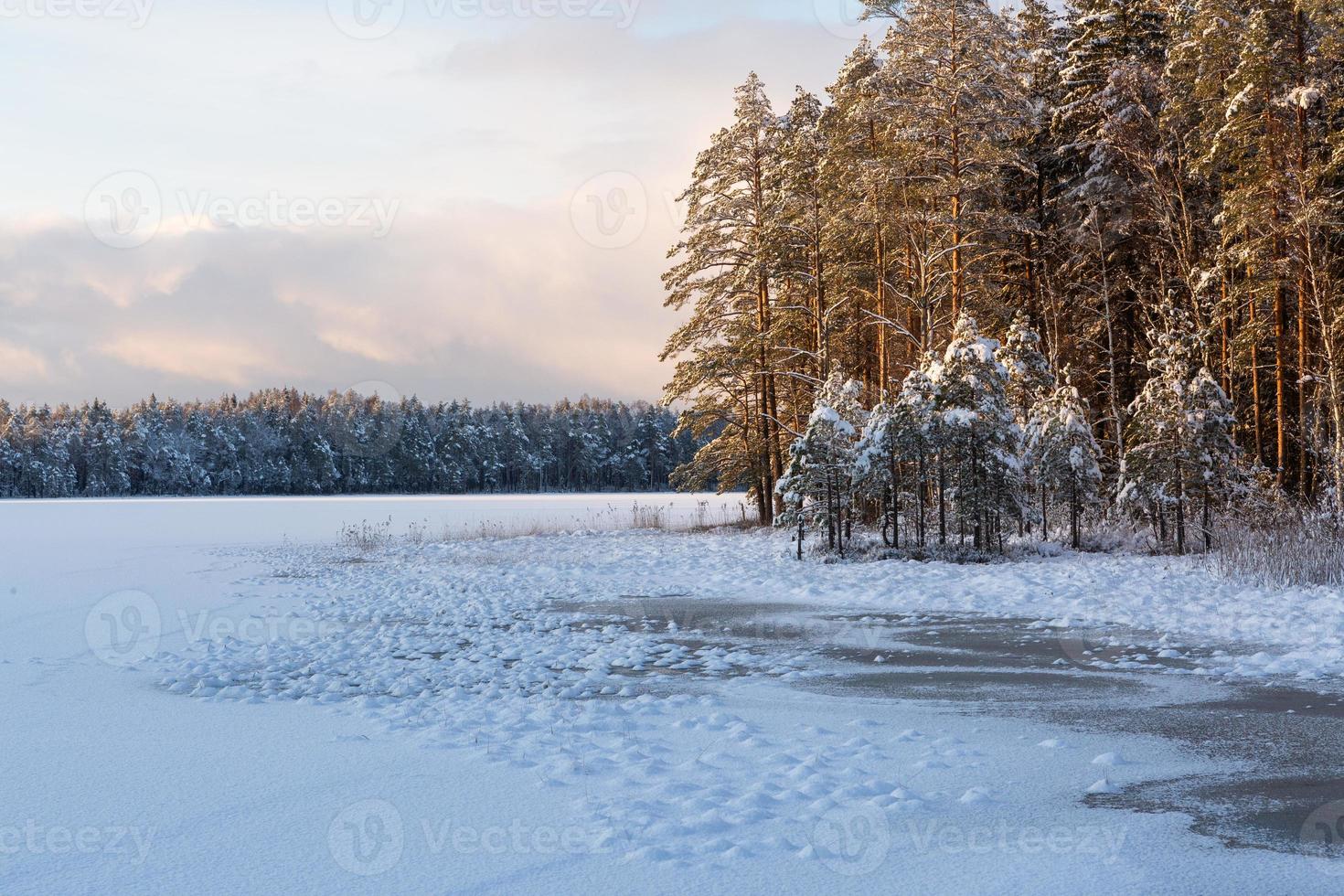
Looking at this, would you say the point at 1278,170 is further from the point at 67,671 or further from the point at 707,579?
the point at 67,671

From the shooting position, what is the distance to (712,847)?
4.49 m

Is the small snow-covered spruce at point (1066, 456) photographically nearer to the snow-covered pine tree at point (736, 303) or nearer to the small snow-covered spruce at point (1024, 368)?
the small snow-covered spruce at point (1024, 368)

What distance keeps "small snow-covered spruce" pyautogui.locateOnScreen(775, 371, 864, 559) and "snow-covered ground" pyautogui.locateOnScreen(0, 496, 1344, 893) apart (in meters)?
6.14

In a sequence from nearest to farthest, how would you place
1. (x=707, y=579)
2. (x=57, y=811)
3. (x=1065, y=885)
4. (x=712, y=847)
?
1. (x=1065, y=885)
2. (x=712, y=847)
3. (x=57, y=811)
4. (x=707, y=579)

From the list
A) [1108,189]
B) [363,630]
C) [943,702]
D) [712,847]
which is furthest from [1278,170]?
[712,847]

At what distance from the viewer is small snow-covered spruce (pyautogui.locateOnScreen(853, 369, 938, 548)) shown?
18391 mm

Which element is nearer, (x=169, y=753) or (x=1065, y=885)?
(x=1065, y=885)

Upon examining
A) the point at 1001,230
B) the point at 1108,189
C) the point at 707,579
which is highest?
the point at 1108,189

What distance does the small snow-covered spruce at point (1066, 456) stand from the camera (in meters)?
19.1

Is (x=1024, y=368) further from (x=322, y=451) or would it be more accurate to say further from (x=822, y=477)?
(x=322, y=451)

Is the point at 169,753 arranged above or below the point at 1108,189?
below

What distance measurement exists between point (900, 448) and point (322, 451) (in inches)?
4081

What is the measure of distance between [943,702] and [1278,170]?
19147 millimetres

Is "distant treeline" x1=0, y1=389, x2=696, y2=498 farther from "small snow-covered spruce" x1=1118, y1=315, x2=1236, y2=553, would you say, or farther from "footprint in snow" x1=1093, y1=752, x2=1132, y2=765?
"footprint in snow" x1=1093, y1=752, x2=1132, y2=765
